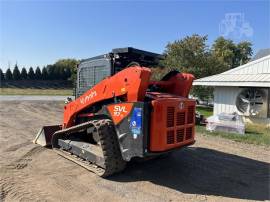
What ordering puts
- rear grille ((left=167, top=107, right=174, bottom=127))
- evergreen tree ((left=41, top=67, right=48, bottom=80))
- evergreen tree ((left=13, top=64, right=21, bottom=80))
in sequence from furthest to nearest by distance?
evergreen tree ((left=41, top=67, right=48, bottom=80)) < evergreen tree ((left=13, top=64, right=21, bottom=80)) < rear grille ((left=167, top=107, right=174, bottom=127))

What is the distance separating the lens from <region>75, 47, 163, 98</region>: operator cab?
20.2 feet

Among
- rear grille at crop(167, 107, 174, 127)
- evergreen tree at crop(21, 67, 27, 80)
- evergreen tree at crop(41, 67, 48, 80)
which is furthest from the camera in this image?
evergreen tree at crop(41, 67, 48, 80)

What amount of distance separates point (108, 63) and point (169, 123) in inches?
73.3

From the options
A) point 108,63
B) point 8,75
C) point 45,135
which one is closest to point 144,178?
point 108,63

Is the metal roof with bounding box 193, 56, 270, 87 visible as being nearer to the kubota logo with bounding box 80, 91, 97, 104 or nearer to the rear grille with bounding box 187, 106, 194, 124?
the rear grille with bounding box 187, 106, 194, 124

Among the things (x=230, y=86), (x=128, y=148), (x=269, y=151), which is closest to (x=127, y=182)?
(x=128, y=148)

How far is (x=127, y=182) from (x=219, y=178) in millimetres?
1875

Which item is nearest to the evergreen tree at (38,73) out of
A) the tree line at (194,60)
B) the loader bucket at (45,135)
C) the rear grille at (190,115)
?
the tree line at (194,60)

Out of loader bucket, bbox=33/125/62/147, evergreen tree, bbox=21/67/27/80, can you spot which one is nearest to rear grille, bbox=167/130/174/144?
loader bucket, bbox=33/125/62/147

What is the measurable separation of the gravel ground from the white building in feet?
20.7

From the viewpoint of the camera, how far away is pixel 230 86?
609 inches

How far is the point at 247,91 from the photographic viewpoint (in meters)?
14.8

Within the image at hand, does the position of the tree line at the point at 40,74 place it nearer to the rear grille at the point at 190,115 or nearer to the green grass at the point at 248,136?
the green grass at the point at 248,136

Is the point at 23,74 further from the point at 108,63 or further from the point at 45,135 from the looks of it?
the point at 108,63
